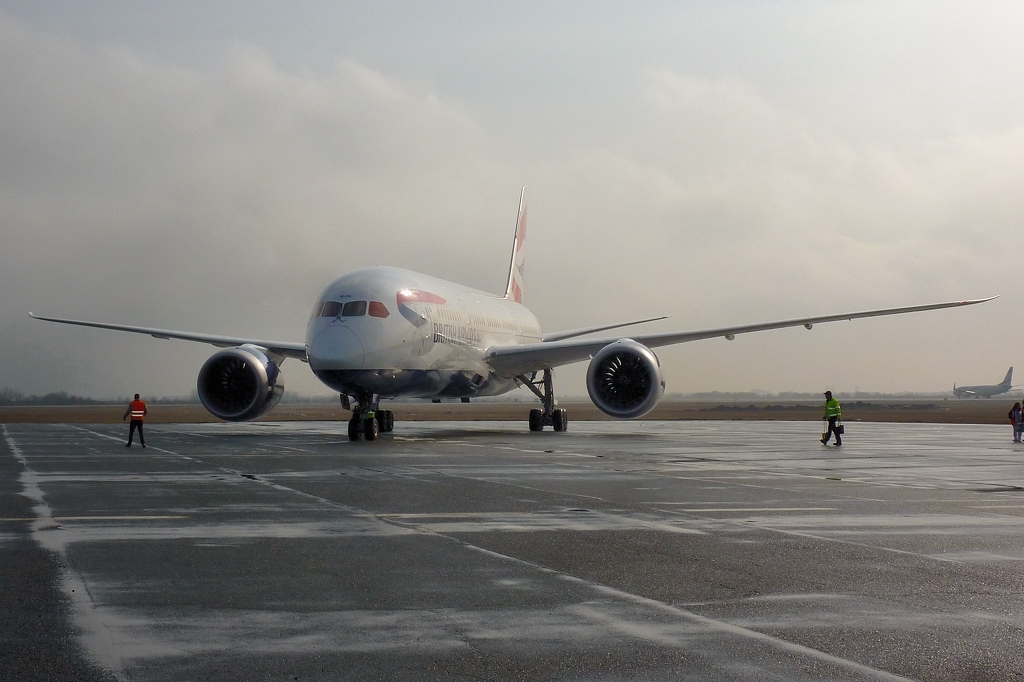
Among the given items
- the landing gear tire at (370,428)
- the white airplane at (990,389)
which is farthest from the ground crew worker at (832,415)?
the white airplane at (990,389)

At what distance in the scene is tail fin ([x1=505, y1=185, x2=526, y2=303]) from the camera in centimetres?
4481

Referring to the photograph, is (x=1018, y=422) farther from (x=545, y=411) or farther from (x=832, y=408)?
(x=545, y=411)

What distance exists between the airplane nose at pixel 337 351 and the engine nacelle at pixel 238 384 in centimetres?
331

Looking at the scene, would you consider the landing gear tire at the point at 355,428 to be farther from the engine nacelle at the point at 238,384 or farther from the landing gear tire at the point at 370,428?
the engine nacelle at the point at 238,384

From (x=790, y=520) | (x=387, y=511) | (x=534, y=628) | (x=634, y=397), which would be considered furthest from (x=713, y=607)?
(x=634, y=397)

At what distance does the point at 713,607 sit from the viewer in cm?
644

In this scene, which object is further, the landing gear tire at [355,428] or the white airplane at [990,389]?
the white airplane at [990,389]

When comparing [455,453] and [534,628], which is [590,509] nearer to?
[534,628]

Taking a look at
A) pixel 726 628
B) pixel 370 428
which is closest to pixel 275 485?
pixel 726 628

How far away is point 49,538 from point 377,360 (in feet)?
55.7

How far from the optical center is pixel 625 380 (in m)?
28.7

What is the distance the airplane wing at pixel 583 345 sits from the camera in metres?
29.5

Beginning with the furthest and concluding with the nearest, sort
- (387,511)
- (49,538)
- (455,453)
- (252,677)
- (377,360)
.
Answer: (377,360) → (455,453) → (387,511) → (49,538) → (252,677)

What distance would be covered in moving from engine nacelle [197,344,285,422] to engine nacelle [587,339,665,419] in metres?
8.70
